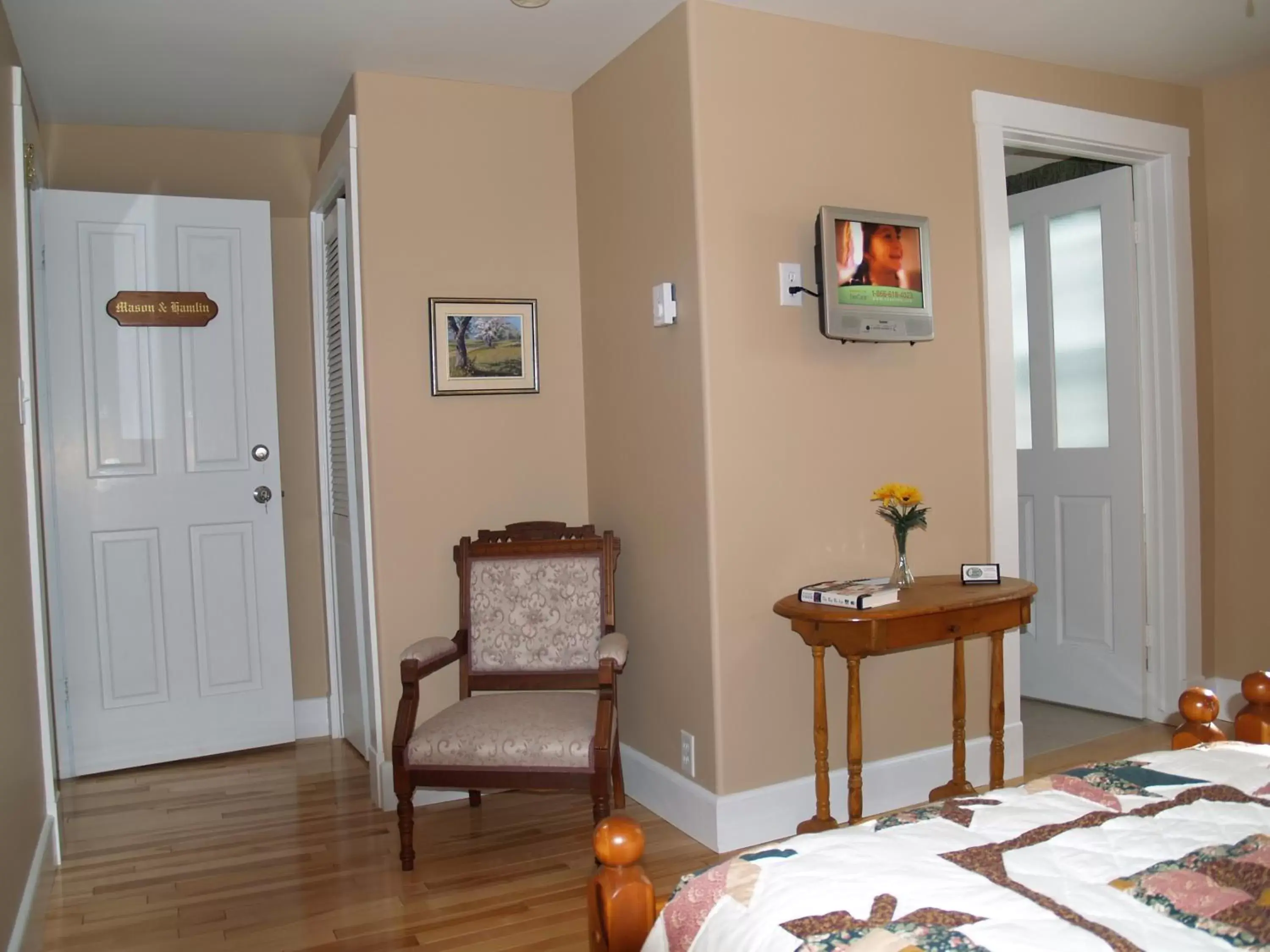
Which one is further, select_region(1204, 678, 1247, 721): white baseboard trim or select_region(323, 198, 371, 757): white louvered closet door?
select_region(1204, 678, 1247, 721): white baseboard trim

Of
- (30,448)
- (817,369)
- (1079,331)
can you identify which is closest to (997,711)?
(817,369)

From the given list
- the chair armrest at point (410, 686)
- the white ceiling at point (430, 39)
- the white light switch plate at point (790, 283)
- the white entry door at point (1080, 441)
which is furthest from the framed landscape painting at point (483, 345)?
the white entry door at point (1080, 441)

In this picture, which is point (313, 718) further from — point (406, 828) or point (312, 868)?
point (406, 828)

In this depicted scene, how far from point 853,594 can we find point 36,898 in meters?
2.30

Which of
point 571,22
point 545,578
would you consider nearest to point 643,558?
point 545,578

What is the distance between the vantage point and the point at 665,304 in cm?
314

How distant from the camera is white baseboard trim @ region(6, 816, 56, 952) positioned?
7.85 feet

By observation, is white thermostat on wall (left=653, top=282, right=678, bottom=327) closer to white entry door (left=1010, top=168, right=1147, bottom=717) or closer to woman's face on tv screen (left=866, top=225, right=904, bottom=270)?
woman's face on tv screen (left=866, top=225, right=904, bottom=270)

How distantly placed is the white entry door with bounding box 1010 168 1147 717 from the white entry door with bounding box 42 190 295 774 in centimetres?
319

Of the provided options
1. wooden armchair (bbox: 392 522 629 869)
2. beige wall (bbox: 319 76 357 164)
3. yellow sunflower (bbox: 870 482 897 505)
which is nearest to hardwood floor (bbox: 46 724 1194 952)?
wooden armchair (bbox: 392 522 629 869)

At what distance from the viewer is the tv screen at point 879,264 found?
307 centimetres

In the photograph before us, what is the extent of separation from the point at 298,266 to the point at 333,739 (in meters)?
2.05

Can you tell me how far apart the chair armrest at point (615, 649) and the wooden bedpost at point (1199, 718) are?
1524 mm

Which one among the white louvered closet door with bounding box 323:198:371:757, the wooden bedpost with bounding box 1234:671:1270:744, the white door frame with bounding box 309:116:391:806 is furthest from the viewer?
the white louvered closet door with bounding box 323:198:371:757
